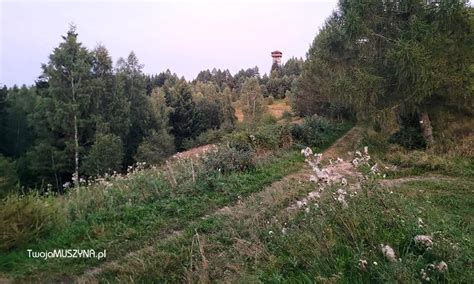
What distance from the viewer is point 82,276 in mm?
5688

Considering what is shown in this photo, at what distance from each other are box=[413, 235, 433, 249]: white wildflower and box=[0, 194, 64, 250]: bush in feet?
19.8

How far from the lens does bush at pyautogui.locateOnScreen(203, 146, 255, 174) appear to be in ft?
37.2

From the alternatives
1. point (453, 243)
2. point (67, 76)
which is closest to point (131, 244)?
point (453, 243)

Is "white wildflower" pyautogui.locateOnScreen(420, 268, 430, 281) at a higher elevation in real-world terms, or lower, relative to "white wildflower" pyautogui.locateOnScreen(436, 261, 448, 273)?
lower

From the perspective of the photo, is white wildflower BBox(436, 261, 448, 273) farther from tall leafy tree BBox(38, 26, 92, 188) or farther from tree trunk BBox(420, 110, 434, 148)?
tall leafy tree BBox(38, 26, 92, 188)

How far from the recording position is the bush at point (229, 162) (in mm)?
11341

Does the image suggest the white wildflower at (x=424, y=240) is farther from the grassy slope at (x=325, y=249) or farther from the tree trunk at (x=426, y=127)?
the tree trunk at (x=426, y=127)

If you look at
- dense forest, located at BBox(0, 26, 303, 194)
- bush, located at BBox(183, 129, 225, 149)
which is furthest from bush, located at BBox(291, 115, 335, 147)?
bush, located at BBox(183, 129, 225, 149)

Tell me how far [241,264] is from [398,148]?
11117mm

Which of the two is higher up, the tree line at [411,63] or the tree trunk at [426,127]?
the tree line at [411,63]

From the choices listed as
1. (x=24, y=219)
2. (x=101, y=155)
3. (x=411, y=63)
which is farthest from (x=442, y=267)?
(x=101, y=155)

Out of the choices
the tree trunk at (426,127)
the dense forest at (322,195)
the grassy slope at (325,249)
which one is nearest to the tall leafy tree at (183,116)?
the dense forest at (322,195)

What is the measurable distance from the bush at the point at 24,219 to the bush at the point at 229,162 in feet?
15.7

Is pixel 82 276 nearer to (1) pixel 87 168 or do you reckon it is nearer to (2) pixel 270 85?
(1) pixel 87 168
